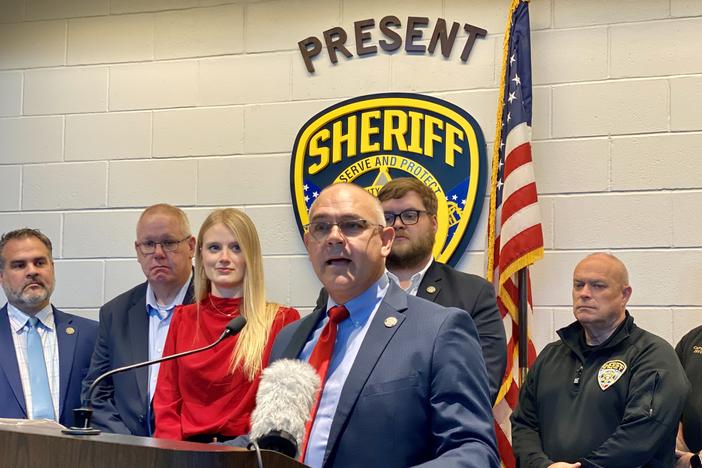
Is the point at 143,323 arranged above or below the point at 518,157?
below

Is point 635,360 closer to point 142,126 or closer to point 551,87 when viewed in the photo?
point 551,87

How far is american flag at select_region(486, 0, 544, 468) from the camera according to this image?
13.0 feet

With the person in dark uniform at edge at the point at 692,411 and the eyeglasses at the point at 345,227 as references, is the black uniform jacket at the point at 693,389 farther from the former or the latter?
the eyeglasses at the point at 345,227

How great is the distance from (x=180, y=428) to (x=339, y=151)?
1.69 metres

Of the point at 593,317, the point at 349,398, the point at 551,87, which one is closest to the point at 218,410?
the point at 349,398

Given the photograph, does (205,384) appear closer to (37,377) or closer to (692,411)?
(37,377)

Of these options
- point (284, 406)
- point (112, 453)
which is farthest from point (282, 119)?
point (112, 453)

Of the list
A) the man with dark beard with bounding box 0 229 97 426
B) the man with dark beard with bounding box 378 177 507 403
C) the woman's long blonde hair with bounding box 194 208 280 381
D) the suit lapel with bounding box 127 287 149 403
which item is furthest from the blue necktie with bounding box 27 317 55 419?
the man with dark beard with bounding box 378 177 507 403

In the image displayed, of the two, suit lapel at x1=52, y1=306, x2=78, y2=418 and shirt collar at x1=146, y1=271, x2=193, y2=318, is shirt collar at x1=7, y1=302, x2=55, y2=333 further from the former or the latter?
shirt collar at x1=146, y1=271, x2=193, y2=318

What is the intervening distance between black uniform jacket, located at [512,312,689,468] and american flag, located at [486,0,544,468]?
243 millimetres

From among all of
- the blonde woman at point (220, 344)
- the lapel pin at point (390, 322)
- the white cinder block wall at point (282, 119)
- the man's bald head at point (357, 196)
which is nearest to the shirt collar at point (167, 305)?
the blonde woman at point (220, 344)

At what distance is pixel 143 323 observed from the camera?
368cm

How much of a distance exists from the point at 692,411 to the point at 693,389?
84 millimetres

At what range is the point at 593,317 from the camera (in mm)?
3613
